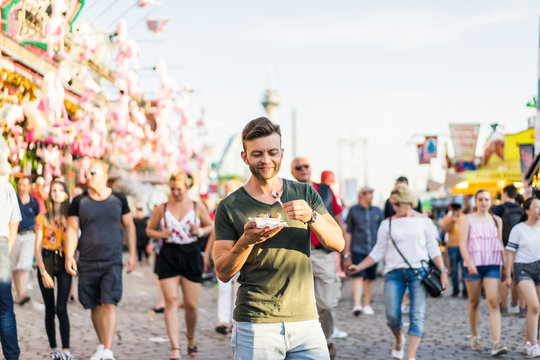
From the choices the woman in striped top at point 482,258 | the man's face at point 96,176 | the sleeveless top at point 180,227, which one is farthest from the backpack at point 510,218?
the man's face at point 96,176

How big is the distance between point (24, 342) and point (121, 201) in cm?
230

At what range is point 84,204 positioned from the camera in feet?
23.0

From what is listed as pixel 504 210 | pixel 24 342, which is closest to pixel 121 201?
pixel 24 342

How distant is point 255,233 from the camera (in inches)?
115

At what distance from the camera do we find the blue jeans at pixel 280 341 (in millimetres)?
3281

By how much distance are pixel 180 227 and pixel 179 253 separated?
29cm

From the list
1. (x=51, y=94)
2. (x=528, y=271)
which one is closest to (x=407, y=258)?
(x=528, y=271)

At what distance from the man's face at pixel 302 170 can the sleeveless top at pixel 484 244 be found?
7.43ft

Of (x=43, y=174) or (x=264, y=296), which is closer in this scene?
(x=264, y=296)

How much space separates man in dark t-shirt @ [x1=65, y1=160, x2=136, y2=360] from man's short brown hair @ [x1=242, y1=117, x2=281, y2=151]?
4038 mm

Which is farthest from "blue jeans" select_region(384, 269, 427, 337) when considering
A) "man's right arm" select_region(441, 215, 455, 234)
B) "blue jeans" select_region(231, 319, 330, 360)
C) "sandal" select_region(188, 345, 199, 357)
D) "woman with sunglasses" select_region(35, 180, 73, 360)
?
"man's right arm" select_region(441, 215, 455, 234)

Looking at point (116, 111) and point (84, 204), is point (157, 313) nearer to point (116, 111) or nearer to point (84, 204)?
point (84, 204)

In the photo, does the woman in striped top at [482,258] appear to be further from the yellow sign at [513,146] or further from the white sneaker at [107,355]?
the yellow sign at [513,146]

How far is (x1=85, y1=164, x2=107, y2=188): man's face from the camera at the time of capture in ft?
23.0
